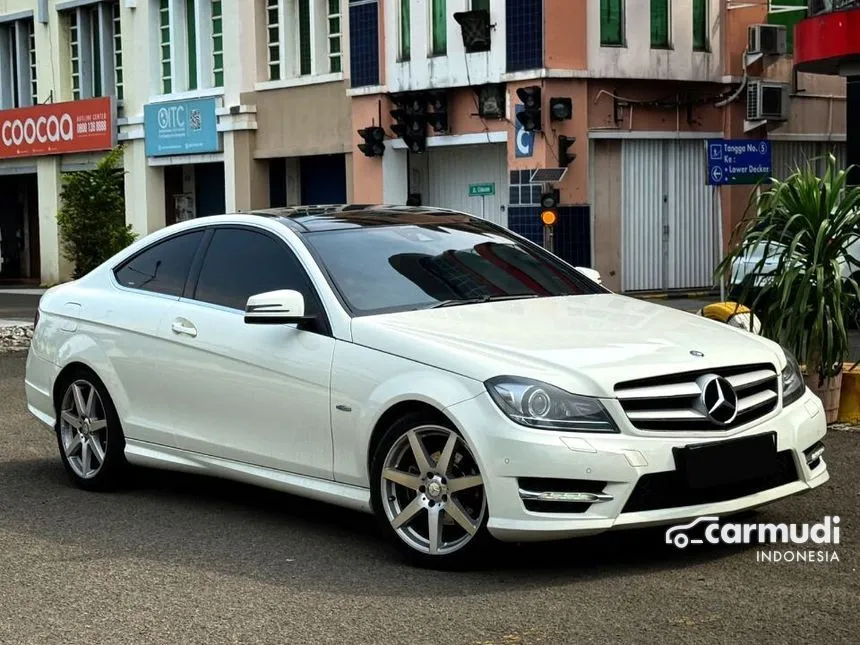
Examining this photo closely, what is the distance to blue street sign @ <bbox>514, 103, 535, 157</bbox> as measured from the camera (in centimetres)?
2620

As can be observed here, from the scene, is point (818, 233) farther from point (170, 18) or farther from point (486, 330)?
point (170, 18)

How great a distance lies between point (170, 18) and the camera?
1324 inches

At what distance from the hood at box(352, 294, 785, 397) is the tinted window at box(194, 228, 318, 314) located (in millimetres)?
700

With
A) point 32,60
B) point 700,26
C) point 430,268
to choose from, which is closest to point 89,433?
point 430,268

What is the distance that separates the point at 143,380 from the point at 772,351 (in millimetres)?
3240

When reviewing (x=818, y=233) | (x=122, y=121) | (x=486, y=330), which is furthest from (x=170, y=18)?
(x=486, y=330)

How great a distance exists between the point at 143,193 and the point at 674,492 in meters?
29.7

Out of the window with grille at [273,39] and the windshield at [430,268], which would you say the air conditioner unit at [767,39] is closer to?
the window with grille at [273,39]

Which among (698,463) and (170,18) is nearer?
(698,463)

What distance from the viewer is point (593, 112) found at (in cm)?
2650

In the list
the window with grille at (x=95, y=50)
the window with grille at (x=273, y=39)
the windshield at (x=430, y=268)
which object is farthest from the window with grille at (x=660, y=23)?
the windshield at (x=430, y=268)

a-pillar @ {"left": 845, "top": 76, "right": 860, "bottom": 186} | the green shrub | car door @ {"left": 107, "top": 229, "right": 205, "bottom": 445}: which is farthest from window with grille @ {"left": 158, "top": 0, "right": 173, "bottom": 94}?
car door @ {"left": 107, "top": 229, "right": 205, "bottom": 445}

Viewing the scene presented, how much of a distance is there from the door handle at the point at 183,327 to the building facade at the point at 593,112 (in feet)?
58.9

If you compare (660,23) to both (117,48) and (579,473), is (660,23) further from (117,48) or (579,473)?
(579,473)
